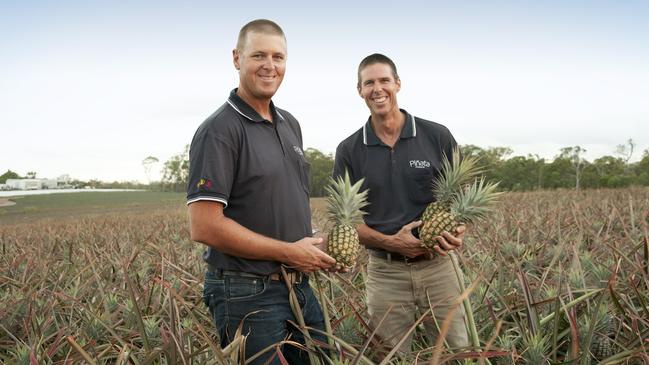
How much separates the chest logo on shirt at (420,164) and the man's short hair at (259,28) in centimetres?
146

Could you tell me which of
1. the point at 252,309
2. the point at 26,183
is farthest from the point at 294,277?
the point at 26,183

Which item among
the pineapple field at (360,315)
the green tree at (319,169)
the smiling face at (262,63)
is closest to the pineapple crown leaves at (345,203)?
the pineapple field at (360,315)

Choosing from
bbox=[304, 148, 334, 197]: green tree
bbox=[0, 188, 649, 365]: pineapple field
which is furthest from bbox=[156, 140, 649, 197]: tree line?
bbox=[0, 188, 649, 365]: pineapple field

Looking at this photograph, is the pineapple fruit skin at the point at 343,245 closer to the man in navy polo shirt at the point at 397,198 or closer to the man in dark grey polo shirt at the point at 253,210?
the man in dark grey polo shirt at the point at 253,210

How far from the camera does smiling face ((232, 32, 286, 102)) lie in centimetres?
268

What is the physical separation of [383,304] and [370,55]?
1.90 m

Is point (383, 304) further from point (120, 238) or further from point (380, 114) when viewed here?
point (120, 238)

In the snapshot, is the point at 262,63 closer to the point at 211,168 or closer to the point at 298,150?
the point at 298,150

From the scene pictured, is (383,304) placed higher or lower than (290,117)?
lower

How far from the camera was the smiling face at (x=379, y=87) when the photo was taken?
372 centimetres

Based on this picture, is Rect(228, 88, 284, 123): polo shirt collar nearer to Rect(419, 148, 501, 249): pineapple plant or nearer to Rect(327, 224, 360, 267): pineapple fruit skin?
Rect(327, 224, 360, 267): pineapple fruit skin

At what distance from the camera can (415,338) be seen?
402 centimetres

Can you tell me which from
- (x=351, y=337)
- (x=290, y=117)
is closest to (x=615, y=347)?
(x=351, y=337)

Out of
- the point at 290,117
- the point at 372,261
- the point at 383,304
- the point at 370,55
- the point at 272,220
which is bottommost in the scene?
the point at 383,304
